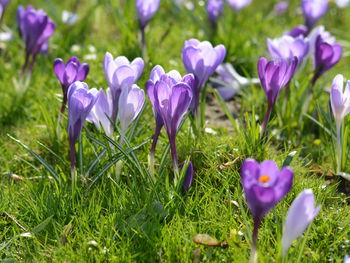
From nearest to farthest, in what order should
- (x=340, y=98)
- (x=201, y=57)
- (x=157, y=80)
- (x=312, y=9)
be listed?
1. (x=157, y=80)
2. (x=340, y=98)
3. (x=201, y=57)
4. (x=312, y=9)

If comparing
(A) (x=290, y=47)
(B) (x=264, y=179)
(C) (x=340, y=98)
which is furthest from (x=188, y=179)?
(A) (x=290, y=47)

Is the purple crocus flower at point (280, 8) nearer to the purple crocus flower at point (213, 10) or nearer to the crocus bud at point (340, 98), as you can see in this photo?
the purple crocus flower at point (213, 10)

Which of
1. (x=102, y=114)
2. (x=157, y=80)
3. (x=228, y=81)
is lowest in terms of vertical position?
(x=228, y=81)

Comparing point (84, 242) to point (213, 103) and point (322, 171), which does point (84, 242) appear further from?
point (213, 103)

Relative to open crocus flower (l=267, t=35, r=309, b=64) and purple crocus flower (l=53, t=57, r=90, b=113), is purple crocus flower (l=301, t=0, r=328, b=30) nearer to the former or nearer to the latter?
open crocus flower (l=267, t=35, r=309, b=64)

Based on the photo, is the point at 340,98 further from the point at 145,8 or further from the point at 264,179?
the point at 145,8

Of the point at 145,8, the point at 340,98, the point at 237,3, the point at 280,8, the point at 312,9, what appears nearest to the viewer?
the point at 340,98

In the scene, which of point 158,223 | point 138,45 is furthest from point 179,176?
point 138,45
